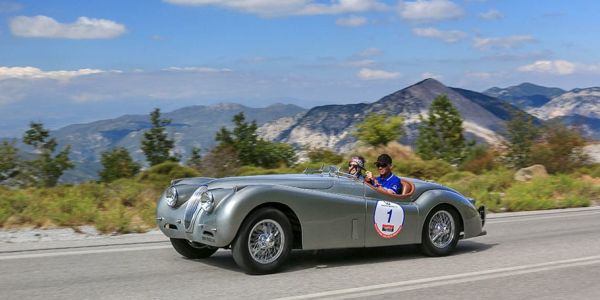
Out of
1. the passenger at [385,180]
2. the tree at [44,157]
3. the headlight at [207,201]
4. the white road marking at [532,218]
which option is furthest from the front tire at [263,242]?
the tree at [44,157]

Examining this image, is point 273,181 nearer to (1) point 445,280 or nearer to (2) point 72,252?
(1) point 445,280

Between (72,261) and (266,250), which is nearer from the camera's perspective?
(266,250)

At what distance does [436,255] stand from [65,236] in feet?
18.5

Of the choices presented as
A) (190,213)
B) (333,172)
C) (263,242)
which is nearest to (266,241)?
(263,242)

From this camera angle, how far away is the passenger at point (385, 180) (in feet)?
28.5

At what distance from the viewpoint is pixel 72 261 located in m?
8.24

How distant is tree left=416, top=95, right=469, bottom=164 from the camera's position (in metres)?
40.9

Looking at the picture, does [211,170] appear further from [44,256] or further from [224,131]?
[44,256]

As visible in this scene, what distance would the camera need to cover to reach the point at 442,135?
4306 cm

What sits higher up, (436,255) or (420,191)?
(420,191)

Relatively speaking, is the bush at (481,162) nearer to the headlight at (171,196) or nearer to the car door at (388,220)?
the car door at (388,220)

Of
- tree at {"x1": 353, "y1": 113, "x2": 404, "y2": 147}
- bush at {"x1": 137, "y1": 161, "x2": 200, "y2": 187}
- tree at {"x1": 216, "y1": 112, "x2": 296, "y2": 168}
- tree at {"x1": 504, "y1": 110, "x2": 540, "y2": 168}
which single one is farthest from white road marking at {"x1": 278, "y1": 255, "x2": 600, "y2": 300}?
tree at {"x1": 216, "y1": 112, "x2": 296, "y2": 168}

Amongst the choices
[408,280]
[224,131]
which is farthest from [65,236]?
[224,131]

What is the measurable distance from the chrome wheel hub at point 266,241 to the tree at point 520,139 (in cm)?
2678
